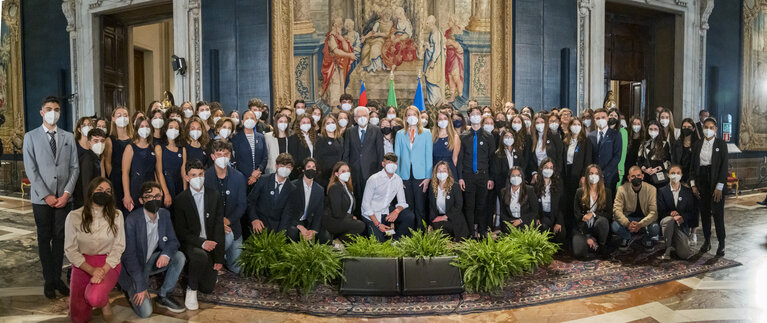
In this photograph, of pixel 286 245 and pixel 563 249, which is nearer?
pixel 286 245

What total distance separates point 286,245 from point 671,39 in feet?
36.7

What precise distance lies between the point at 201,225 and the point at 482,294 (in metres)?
2.62

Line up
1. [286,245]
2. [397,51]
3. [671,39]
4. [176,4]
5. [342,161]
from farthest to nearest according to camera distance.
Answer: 1. [671,39]
2. [176,4]
3. [397,51]
4. [342,161]
5. [286,245]

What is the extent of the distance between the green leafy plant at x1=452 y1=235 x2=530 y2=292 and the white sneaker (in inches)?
88.2

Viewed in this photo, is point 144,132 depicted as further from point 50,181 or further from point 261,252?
point 261,252

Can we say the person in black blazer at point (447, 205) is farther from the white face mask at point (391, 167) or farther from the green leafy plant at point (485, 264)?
the green leafy plant at point (485, 264)

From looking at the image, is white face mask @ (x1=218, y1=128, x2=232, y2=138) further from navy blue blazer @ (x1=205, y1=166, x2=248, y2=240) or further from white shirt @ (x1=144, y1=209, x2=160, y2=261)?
white shirt @ (x1=144, y1=209, x2=160, y2=261)

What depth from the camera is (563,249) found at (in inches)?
253

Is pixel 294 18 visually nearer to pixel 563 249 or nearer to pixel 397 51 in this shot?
pixel 397 51

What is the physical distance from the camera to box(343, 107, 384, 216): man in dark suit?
6.34m

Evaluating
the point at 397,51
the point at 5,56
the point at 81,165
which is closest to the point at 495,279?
the point at 81,165

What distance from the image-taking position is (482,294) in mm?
4883

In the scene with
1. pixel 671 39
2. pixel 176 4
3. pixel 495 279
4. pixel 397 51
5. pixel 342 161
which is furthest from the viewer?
pixel 671 39

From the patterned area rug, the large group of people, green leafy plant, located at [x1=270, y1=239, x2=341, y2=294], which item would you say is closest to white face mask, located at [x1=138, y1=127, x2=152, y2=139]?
the large group of people
